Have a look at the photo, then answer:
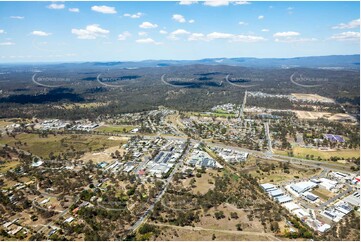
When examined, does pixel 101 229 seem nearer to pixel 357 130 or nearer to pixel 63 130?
pixel 63 130

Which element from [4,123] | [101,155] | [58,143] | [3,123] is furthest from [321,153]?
[3,123]

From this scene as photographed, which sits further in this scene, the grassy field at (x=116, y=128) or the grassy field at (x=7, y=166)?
the grassy field at (x=116, y=128)

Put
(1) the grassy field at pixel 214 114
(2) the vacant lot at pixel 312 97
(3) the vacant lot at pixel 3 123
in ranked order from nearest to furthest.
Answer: (3) the vacant lot at pixel 3 123 → (1) the grassy field at pixel 214 114 → (2) the vacant lot at pixel 312 97

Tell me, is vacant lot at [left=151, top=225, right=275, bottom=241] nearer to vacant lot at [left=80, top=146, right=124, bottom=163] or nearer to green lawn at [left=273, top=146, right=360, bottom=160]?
vacant lot at [left=80, top=146, right=124, bottom=163]

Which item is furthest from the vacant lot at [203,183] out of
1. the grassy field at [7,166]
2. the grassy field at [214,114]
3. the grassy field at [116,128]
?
the grassy field at [214,114]

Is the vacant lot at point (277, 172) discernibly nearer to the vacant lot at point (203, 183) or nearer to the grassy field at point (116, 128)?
the vacant lot at point (203, 183)

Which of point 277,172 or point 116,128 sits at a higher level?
point 277,172

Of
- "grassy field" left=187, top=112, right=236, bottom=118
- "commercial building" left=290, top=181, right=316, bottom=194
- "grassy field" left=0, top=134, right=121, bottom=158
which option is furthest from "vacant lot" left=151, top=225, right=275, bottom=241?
"grassy field" left=187, top=112, right=236, bottom=118

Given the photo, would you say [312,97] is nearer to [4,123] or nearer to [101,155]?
Result: [101,155]
